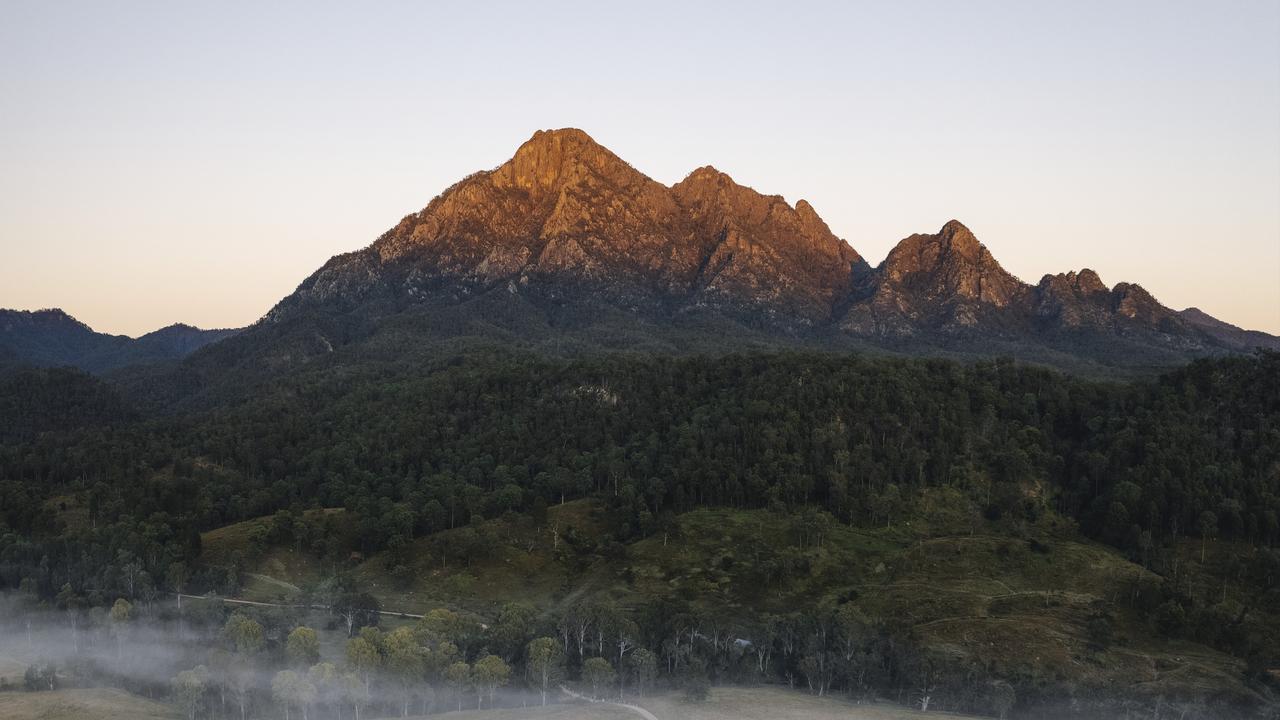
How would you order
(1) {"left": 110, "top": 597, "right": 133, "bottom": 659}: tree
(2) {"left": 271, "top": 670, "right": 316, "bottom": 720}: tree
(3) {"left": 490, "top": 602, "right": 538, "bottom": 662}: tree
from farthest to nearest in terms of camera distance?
(1) {"left": 110, "top": 597, "right": 133, "bottom": 659}: tree → (3) {"left": 490, "top": 602, "right": 538, "bottom": 662}: tree → (2) {"left": 271, "top": 670, "right": 316, "bottom": 720}: tree

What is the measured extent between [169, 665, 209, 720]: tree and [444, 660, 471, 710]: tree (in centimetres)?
3076

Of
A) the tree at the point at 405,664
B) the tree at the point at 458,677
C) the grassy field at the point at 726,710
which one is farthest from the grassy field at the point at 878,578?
the tree at the point at 458,677

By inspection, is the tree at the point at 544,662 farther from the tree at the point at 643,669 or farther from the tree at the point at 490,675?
the tree at the point at 643,669

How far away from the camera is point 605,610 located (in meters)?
134

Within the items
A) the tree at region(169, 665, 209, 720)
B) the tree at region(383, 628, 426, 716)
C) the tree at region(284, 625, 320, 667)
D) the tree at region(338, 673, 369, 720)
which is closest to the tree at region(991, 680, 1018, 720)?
the tree at region(383, 628, 426, 716)

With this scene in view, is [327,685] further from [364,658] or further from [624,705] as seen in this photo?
[624,705]

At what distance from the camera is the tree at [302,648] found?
119m

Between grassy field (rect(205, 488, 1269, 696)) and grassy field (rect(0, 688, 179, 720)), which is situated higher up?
grassy field (rect(205, 488, 1269, 696))

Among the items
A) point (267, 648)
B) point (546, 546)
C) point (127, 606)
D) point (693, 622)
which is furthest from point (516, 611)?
point (127, 606)

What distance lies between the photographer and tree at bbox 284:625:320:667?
119 m

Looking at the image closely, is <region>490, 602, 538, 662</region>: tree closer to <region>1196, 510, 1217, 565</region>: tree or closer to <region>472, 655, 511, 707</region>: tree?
<region>472, 655, 511, 707</region>: tree

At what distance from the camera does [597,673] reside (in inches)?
4574

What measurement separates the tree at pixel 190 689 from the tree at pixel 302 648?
37.2 feet

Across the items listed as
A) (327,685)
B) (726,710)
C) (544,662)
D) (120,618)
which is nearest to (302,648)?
(327,685)
